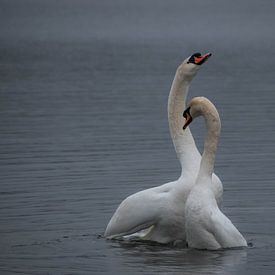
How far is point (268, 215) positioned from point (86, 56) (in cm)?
6559

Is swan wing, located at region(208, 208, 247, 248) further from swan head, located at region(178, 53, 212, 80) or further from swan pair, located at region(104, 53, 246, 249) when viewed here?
swan head, located at region(178, 53, 212, 80)

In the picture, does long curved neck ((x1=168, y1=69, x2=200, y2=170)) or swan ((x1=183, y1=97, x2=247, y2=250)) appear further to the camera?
long curved neck ((x1=168, y1=69, x2=200, y2=170))

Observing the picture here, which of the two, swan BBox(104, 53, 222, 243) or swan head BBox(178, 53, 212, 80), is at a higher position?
swan head BBox(178, 53, 212, 80)

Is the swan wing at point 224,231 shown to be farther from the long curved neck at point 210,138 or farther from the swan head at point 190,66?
the swan head at point 190,66

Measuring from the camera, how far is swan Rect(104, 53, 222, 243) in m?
16.8

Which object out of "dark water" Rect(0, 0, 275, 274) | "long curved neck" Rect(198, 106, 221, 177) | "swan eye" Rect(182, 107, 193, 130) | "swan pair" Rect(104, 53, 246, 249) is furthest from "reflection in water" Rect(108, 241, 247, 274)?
"swan eye" Rect(182, 107, 193, 130)

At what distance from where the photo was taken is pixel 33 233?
1739 centimetres

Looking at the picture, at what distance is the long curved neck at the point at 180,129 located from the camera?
17250 mm

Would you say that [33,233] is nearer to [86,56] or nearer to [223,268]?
[223,268]

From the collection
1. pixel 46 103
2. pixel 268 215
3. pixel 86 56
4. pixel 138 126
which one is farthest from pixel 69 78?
pixel 268 215

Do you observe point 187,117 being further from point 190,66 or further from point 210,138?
point 190,66

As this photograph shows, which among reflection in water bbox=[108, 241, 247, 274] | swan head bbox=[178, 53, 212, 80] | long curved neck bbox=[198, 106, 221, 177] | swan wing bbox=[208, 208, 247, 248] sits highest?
swan head bbox=[178, 53, 212, 80]

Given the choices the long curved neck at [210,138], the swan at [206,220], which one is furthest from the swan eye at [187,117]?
the swan at [206,220]

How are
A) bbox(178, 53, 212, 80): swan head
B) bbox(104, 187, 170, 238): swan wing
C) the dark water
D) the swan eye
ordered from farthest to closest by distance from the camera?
bbox(178, 53, 212, 80): swan head
the swan eye
bbox(104, 187, 170, 238): swan wing
the dark water
